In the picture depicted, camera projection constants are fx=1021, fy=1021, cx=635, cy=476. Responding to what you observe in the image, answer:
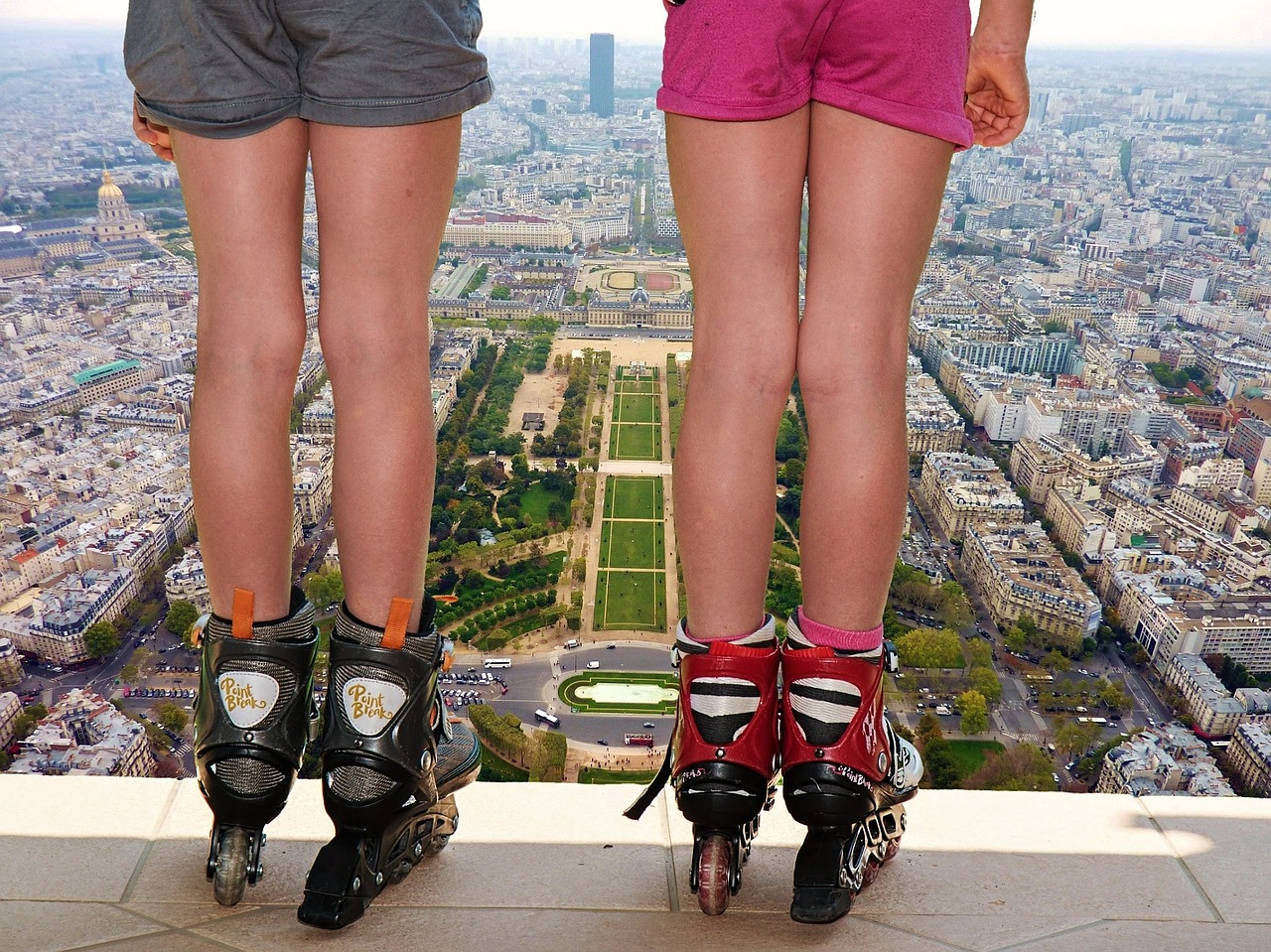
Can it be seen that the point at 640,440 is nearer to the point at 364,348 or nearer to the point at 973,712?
the point at 973,712

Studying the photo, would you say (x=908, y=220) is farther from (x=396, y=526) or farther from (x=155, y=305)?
(x=155, y=305)

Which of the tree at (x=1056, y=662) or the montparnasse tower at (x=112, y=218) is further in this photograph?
the montparnasse tower at (x=112, y=218)

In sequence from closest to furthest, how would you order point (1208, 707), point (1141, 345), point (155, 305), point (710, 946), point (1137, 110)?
point (710, 946)
point (1208, 707)
point (155, 305)
point (1141, 345)
point (1137, 110)


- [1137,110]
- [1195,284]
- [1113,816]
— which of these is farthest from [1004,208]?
[1113,816]

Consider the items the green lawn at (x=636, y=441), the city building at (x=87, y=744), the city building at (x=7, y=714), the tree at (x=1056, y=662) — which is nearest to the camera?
the city building at (x=87, y=744)

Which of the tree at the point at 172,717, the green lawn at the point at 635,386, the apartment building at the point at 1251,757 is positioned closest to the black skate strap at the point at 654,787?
the tree at the point at 172,717

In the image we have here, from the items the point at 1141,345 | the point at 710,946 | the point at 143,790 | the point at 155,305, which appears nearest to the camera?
the point at 710,946

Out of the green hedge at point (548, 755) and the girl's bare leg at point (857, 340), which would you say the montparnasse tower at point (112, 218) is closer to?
the green hedge at point (548, 755)
